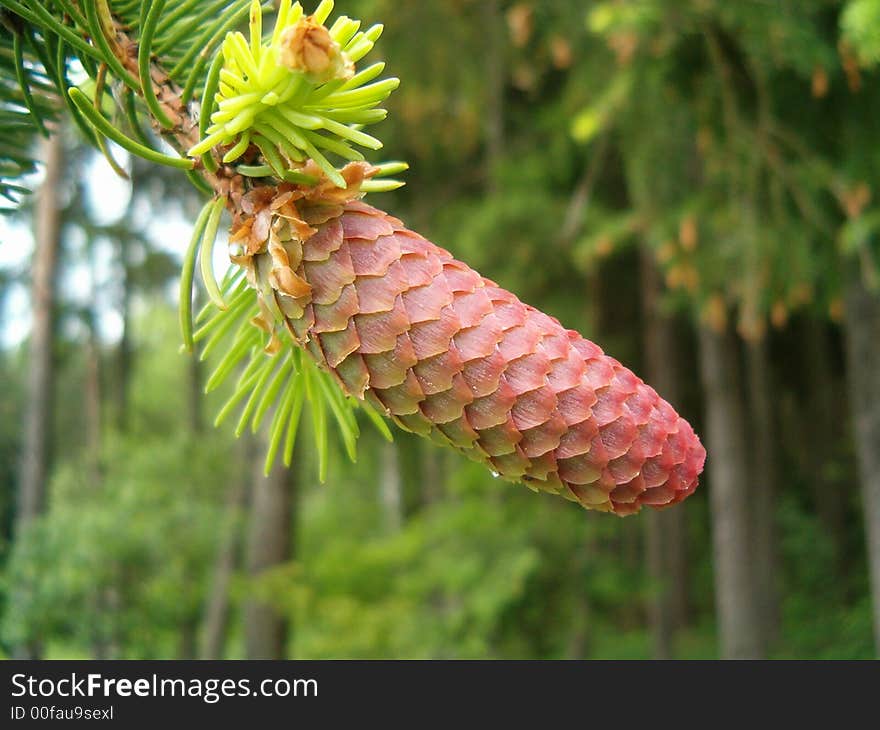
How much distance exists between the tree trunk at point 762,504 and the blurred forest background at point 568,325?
4 cm

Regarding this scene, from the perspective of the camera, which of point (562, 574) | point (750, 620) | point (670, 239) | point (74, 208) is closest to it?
point (670, 239)

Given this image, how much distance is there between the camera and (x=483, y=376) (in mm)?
555

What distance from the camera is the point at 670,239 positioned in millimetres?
4168

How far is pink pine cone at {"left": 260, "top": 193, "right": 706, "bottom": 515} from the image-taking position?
556mm

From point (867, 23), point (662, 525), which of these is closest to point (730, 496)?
point (662, 525)

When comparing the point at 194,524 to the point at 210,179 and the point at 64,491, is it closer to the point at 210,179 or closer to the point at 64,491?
the point at 64,491

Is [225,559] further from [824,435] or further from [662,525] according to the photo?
[824,435]

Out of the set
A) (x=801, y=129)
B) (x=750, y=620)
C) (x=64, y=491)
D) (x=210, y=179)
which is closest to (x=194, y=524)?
(x=64, y=491)

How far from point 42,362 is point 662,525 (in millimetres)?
5861

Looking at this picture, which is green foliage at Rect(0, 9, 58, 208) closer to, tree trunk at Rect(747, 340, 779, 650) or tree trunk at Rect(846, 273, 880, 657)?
tree trunk at Rect(846, 273, 880, 657)

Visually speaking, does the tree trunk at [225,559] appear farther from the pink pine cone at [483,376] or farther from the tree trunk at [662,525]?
the pink pine cone at [483,376]

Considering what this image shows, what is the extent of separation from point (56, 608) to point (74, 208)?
5.85 m

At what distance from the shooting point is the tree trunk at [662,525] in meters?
7.45

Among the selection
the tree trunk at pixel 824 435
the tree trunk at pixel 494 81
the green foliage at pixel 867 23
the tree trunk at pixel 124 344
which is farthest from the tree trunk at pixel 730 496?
the tree trunk at pixel 124 344
